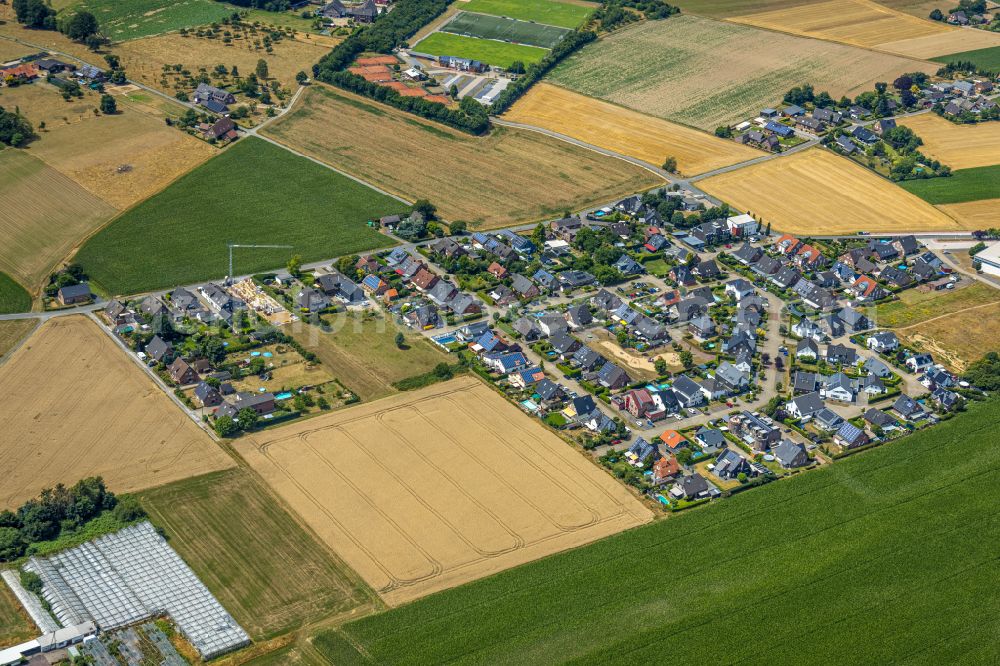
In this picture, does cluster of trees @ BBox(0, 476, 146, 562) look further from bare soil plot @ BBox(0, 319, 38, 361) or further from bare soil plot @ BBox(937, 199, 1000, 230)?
bare soil plot @ BBox(937, 199, 1000, 230)

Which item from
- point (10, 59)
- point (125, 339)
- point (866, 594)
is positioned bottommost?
point (866, 594)

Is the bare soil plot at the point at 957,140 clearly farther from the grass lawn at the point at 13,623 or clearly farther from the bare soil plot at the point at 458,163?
the grass lawn at the point at 13,623

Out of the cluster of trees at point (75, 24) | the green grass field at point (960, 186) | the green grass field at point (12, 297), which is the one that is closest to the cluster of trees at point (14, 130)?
the cluster of trees at point (75, 24)

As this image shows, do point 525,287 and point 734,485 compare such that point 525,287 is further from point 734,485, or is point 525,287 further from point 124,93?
point 124,93

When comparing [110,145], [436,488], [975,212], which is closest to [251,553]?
[436,488]

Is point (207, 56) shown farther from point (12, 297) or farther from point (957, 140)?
point (957, 140)

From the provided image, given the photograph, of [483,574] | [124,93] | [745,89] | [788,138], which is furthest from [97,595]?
[745,89]
